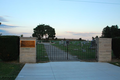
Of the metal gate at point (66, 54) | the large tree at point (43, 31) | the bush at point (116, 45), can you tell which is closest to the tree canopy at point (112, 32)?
the metal gate at point (66, 54)

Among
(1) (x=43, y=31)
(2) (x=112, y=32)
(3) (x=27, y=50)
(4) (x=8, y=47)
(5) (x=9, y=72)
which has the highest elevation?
(1) (x=43, y=31)

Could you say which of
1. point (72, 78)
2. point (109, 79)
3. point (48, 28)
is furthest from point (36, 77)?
point (48, 28)

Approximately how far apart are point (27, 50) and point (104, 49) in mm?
Answer: 5235

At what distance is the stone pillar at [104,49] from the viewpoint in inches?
363

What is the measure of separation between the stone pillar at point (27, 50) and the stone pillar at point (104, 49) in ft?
14.5

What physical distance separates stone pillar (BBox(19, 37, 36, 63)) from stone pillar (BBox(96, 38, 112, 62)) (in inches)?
174

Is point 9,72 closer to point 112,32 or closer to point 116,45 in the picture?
point 116,45

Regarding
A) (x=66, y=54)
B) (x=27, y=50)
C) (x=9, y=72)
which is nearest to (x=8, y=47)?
(x=27, y=50)

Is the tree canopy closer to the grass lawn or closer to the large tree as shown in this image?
the large tree

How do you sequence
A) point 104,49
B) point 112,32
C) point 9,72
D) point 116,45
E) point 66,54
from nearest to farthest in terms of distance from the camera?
point 9,72, point 104,49, point 116,45, point 66,54, point 112,32

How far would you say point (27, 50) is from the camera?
8617mm

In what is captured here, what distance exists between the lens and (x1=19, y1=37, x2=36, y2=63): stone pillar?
28.1ft

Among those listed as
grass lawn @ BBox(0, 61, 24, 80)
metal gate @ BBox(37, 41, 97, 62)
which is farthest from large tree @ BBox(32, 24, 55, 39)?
grass lawn @ BBox(0, 61, 24, 80)

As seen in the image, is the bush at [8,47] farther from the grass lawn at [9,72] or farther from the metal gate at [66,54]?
the metal gate at [66,54]
